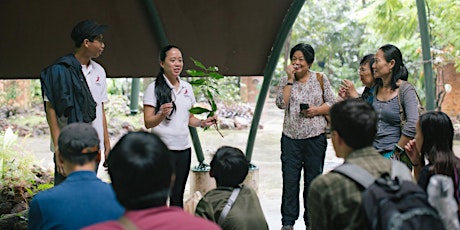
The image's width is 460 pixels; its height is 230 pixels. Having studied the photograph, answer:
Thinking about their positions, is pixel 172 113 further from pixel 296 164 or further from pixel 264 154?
pixel 264 154

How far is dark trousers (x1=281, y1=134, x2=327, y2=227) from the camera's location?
438cm

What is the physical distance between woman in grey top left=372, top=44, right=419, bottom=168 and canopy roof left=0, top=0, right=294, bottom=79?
2377 millimetres

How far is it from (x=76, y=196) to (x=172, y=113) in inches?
72.4

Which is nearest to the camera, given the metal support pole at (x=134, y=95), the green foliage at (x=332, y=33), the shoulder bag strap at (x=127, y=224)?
the shoulder bag strap at (x=127, y=224)

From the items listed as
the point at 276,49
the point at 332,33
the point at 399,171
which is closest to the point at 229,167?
the point at 399,171

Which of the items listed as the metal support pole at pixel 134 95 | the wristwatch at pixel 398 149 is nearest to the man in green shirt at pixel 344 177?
the wristwatch at pixel 398 149

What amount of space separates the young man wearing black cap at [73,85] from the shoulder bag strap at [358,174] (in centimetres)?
189

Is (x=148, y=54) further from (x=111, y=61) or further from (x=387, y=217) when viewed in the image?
(x=387, y=217)

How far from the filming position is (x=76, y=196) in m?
2.24

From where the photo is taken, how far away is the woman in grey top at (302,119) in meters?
4.33

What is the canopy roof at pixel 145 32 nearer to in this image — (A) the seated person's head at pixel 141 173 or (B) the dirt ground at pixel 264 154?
(B) the dirt ground at pixel 264 154

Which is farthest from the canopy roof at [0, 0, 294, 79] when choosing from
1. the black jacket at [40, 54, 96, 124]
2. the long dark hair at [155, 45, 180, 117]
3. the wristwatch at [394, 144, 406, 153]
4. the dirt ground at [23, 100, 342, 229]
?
the wristwatch at [394, 144, 406, 153]

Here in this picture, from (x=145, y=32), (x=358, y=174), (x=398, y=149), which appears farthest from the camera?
(x=145, y=32)

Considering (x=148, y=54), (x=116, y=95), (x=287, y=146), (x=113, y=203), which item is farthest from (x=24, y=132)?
(x=113, y=203)
